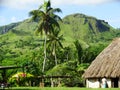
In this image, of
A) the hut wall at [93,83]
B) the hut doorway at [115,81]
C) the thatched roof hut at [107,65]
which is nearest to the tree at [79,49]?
the thatched roof hut at [107,65]

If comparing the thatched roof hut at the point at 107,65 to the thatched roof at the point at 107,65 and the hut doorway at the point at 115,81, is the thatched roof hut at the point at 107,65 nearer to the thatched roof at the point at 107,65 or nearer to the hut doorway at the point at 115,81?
the thatched roof at the point at 107,65

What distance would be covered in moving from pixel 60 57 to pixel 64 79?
2929cm

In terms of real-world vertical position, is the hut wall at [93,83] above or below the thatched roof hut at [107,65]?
below

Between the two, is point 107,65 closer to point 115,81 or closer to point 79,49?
point 115,81

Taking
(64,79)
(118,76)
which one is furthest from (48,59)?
(118,76)

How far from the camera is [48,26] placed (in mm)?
56438

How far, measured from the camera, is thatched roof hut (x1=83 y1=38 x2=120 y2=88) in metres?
37.9

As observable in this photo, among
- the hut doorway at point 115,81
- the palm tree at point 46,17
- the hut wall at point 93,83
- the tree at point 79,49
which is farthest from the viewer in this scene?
the tree at point 79,49

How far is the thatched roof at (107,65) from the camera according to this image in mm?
37884

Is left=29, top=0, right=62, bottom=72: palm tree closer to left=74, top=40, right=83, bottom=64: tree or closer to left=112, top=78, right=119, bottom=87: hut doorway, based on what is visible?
left=74, top=40, right=83, bottom=64: tree

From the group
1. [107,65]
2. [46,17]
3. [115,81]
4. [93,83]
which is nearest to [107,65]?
[107,65]

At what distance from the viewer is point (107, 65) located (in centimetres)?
3900

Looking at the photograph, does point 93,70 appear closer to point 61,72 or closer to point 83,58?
point 61,72

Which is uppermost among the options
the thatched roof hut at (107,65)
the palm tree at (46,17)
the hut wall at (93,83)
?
the palm tree at (46,17)
